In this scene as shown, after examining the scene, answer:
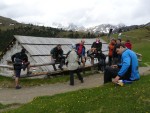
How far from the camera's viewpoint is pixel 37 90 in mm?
19312

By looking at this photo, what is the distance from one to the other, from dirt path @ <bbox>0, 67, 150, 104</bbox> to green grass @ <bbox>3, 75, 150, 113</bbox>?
4.48 meters

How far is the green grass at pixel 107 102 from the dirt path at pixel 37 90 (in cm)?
448

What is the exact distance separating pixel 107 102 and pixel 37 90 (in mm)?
9269

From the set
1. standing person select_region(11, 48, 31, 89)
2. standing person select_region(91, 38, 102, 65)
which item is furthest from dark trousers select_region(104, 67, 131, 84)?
standing person select_region(91, 38, 102, 65)

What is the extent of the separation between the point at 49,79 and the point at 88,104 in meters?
12.2

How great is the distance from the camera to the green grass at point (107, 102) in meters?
9.91

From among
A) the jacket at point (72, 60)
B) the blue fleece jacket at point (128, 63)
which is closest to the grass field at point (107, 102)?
the blue fleece jacket at point (128, 63)

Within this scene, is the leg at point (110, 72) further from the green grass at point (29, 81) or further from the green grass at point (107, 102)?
the green grass at point (29, 81)

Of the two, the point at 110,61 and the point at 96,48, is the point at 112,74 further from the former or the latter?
the point at 96,48

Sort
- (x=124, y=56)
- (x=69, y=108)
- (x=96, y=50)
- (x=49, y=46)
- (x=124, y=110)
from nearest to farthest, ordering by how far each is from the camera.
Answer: (x=124, y=110)
(x=69, y=108)
(x=124, y=56)
(x=96, y=50)
(x=49, y=46)

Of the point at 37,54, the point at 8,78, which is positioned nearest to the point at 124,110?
the point at 8,78

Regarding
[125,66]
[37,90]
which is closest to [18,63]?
[37,90]

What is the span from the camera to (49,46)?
29.7 m

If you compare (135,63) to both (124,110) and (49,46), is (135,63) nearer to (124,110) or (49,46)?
(124,110)
